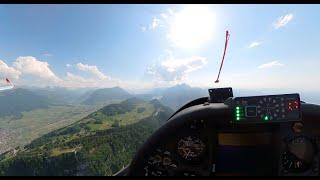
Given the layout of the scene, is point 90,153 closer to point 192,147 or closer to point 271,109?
point 192,147

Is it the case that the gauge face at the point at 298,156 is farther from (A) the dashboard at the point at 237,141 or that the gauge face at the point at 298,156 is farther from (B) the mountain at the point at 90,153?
(B) the mountain at the point at 90,153

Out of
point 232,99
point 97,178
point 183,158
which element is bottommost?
point 183,158

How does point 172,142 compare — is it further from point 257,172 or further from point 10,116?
point 10,116

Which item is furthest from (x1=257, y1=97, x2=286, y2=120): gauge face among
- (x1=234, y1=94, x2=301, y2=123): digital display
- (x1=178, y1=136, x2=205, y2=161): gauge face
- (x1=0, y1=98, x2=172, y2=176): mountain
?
(x1=0, y1=98, x2=172, y2=176): mountain

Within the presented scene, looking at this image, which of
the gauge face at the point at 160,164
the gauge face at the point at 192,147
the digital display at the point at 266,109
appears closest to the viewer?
the digital display at the point at 266,109

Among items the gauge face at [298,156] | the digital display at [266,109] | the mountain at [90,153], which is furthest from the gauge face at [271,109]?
the mountain at [90,153]

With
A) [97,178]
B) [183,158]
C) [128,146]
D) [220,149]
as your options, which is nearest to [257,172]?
[220,149]

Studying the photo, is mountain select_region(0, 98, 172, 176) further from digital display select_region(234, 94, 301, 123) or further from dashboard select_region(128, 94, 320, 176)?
digital display select_region(234, 94, 301, 123)
